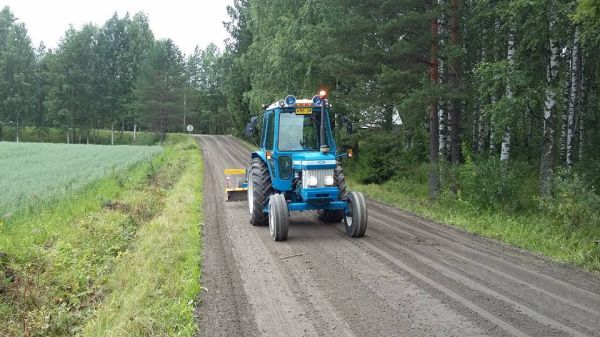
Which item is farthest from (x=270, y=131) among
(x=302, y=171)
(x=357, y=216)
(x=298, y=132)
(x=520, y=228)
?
(x=520, y=228)

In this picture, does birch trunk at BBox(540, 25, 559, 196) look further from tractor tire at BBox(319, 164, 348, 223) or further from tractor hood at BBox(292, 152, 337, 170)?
tractor hood at BBox(292, 152, 337, 170)

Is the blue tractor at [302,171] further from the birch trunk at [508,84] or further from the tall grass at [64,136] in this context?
the tall grass at [64,136]

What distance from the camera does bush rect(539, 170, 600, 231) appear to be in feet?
30.1

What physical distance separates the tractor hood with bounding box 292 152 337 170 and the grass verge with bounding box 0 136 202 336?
239cm


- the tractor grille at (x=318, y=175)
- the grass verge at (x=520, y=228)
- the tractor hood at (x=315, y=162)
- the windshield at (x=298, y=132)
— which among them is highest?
the windshield at (x=298, y=132)

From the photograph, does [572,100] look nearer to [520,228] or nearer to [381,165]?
[381,165]

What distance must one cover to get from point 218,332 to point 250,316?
505 mm

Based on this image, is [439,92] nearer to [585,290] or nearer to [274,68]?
[585,290]

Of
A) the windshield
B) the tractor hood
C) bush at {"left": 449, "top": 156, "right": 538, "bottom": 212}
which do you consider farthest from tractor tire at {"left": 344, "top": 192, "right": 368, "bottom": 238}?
bush at {"left": 449, "top": 156, "right": 538, "bottom": 212}

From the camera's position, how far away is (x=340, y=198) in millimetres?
9430

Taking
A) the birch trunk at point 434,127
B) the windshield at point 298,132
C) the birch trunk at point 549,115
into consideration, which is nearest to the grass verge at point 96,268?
the windshield at point 298,132

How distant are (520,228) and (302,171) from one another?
4.46 m

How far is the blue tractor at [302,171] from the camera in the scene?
8930 millimetres

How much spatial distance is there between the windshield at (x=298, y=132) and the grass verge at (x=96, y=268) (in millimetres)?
2596
